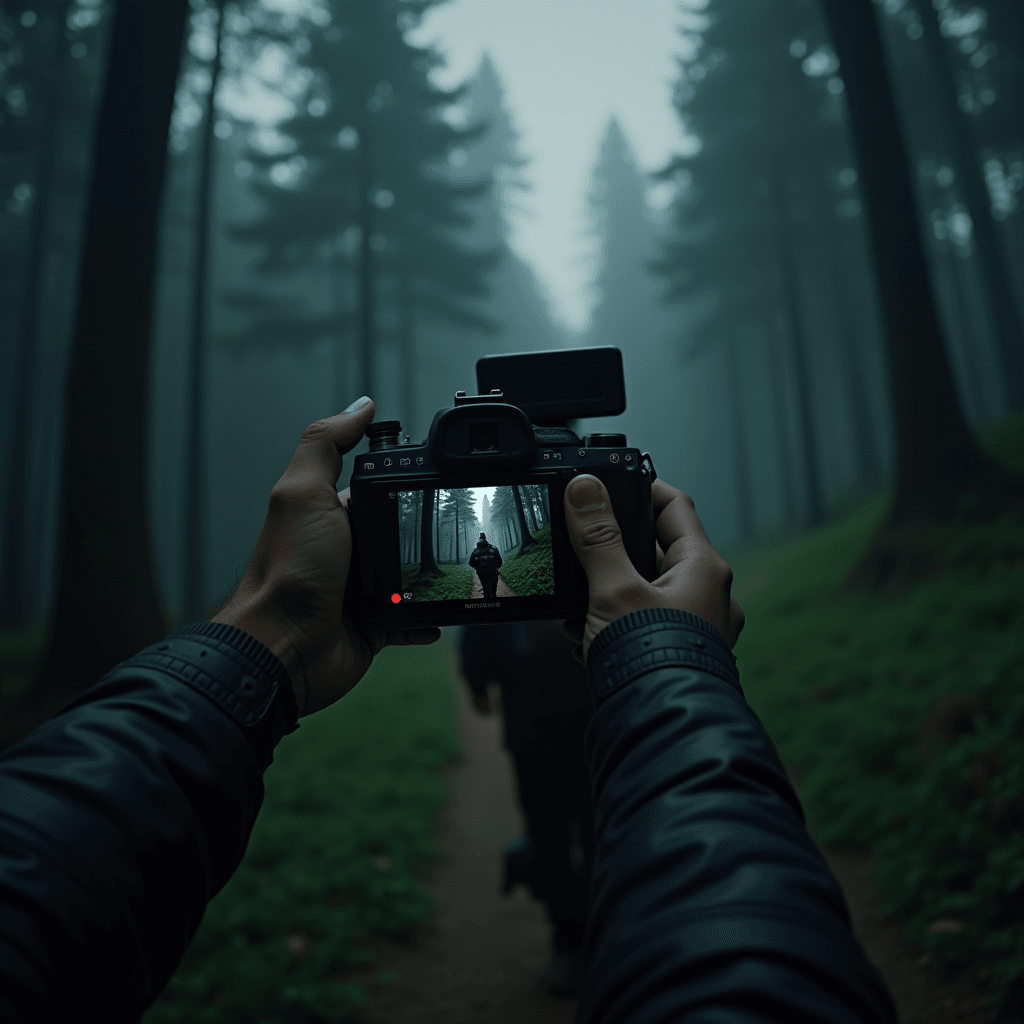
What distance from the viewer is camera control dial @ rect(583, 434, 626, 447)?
1.74 metres

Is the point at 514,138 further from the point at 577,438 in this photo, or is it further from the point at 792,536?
the point at 577,438

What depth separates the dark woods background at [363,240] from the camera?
5707mm

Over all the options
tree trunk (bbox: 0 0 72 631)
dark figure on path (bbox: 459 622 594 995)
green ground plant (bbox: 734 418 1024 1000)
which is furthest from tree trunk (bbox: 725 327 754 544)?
tree trunk (bbox: 0 0 72 631)

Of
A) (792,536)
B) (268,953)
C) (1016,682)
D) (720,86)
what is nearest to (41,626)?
(268,953)

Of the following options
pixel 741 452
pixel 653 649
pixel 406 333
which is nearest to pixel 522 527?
pixel 653 649

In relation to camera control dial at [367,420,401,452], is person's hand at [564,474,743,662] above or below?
below

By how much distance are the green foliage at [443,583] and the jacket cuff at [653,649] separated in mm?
435

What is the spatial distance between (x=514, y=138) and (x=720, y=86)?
2106 centimetres

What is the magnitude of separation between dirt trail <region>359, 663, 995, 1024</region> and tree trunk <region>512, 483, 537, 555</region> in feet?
8.81

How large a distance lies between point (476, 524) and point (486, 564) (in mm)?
106

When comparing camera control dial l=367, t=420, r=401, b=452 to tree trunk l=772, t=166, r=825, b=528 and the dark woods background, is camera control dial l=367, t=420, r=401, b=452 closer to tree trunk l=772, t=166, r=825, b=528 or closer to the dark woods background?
the dark woods background

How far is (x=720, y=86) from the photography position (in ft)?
57.5

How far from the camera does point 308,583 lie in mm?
1562

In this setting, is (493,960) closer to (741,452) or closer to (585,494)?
(585,494)
